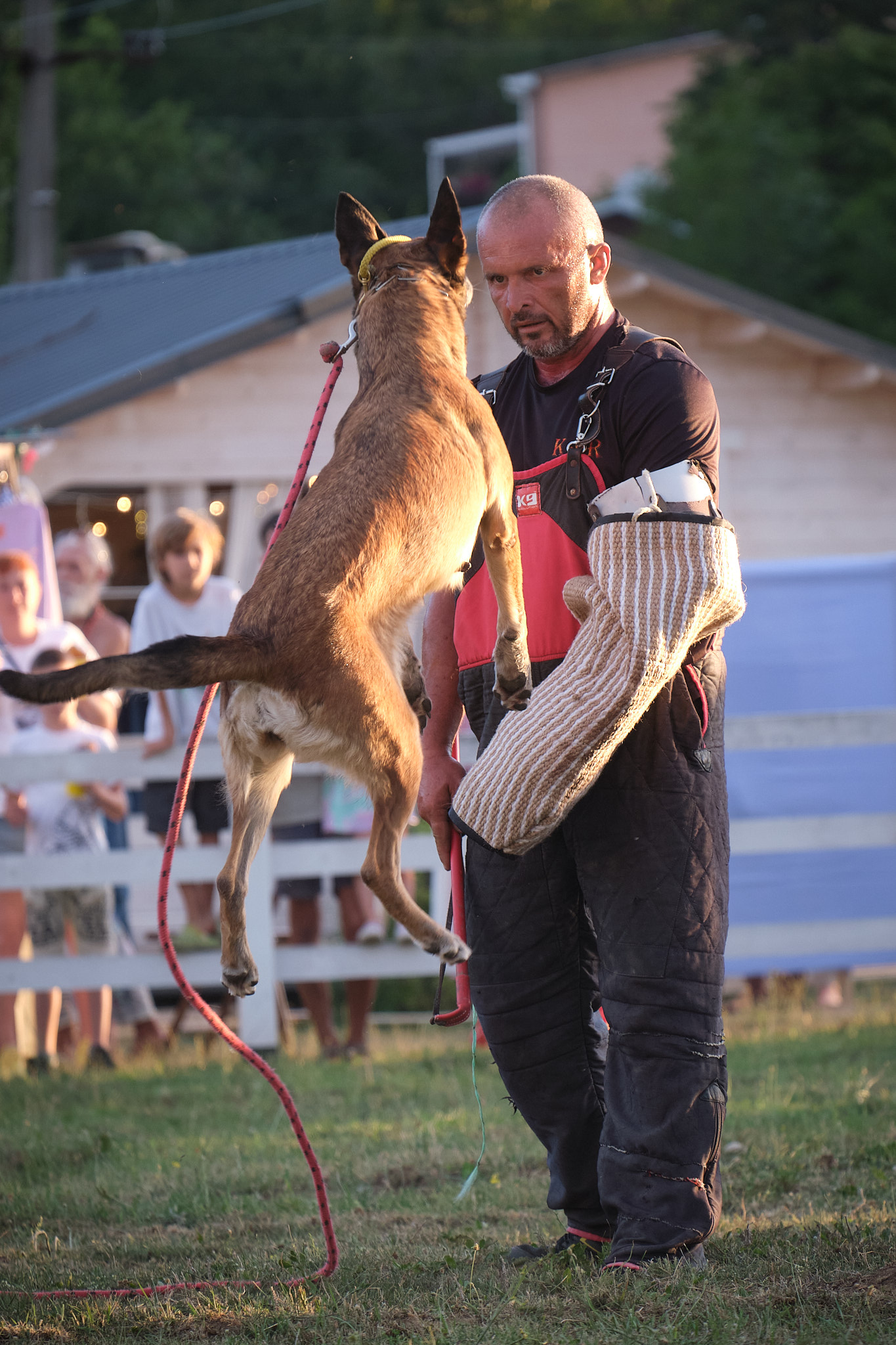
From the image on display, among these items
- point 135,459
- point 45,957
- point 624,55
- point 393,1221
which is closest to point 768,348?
point 135,459

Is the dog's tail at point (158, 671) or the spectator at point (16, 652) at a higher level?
the dog's tail at point (158, 671)

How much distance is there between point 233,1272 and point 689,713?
1.99 metres

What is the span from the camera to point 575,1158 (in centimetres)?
392

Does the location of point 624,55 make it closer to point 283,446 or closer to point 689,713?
point 283,446

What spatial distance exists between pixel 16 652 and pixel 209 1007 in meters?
4.23

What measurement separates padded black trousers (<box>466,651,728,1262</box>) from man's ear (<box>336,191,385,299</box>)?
1195mm

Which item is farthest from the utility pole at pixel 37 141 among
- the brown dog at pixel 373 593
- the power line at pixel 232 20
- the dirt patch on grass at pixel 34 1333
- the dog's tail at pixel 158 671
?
the dog's tail at pixel 158 671

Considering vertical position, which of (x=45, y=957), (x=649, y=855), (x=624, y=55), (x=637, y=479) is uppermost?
(x=624, y=55)

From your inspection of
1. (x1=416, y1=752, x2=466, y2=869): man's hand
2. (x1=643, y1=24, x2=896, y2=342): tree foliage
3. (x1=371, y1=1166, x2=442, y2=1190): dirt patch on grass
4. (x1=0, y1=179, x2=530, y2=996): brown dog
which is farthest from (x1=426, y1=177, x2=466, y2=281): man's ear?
(x1=643, y1=24, x2=896, y2=342): tree foliage

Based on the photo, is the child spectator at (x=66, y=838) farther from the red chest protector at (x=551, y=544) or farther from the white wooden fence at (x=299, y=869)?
the red chest protector at (x=551, y=544)

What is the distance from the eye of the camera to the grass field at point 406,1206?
3471 mm

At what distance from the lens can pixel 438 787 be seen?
408 cm

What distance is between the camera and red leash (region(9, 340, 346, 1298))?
3.23 m

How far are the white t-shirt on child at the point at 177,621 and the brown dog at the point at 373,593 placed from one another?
13.1 feet
